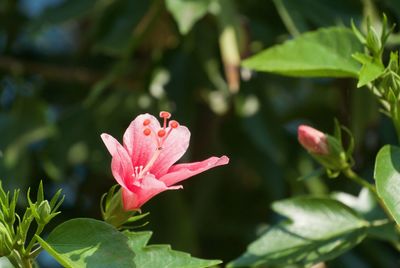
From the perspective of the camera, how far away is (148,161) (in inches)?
41.6

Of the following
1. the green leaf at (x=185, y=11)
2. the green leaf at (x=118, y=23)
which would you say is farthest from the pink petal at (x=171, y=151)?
the green leaf at (x=118, y=23)

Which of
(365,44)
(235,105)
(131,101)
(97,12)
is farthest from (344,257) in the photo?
(365,44)

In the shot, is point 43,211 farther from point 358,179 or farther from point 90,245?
point 358,179

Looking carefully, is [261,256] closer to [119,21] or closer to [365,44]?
[365,44]

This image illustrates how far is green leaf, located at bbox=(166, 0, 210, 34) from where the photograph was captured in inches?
62.2

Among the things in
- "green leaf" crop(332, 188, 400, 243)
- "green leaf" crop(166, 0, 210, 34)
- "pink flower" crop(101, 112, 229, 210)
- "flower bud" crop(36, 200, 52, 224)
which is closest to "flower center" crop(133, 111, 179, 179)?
"pink flower" crop(101, 112, 229, 210)

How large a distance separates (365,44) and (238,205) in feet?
4.01

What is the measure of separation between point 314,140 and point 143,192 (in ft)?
0.90

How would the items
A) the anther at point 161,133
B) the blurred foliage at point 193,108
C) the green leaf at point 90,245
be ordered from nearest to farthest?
the green leaf at point 90,245
the anther at point 161,133
the blurred foliage at point 193,108

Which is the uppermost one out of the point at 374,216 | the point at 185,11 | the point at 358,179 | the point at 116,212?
the point at 185,11

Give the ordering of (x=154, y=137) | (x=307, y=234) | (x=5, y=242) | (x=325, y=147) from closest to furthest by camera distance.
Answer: (x=5, y=242), (x=154, y=137), (x=325, y=147), (x=307, y=234)

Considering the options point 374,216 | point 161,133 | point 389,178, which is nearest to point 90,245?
point 161,133

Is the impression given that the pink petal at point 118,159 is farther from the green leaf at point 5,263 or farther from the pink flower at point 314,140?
the pink flower at point 314,140

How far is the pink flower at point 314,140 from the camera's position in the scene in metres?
1.18
